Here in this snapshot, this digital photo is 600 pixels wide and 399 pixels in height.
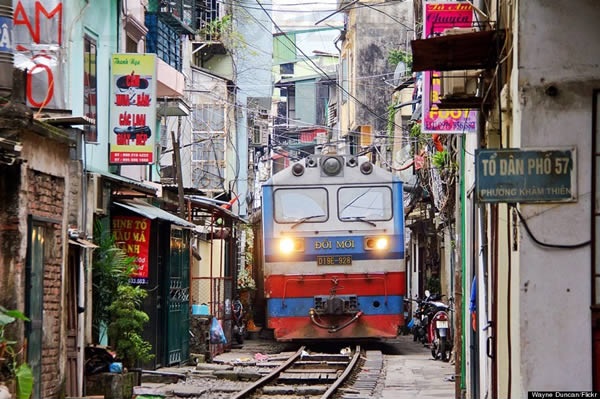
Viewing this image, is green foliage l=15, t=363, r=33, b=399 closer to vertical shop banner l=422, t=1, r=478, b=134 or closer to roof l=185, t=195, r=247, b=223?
vertical shop banner l=422, t=1, r=478, b=134

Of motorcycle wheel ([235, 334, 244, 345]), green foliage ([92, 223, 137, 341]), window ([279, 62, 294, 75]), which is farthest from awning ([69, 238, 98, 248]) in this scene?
window ([279, 62, 294, 75])

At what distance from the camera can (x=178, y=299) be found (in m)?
21.3

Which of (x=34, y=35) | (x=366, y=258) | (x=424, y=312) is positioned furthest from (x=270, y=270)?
(x=34, y=35)

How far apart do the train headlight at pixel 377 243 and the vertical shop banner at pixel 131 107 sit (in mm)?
6263

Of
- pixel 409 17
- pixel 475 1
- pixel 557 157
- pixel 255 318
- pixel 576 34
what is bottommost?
pixel 255 318

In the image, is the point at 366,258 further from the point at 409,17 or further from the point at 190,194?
the point at 409,17

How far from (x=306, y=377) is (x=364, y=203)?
5399 millimetres

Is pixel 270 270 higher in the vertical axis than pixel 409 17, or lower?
lower

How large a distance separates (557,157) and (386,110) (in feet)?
133

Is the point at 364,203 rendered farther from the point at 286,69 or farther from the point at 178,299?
the point at 286,69

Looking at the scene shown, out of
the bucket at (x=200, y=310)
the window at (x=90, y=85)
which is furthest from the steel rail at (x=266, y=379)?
the window at (x=90, y=85)

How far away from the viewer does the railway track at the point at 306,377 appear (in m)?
16.8

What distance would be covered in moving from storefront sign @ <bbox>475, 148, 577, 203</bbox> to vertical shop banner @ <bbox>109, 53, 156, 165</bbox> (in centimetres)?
986

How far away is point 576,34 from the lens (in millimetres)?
8391
